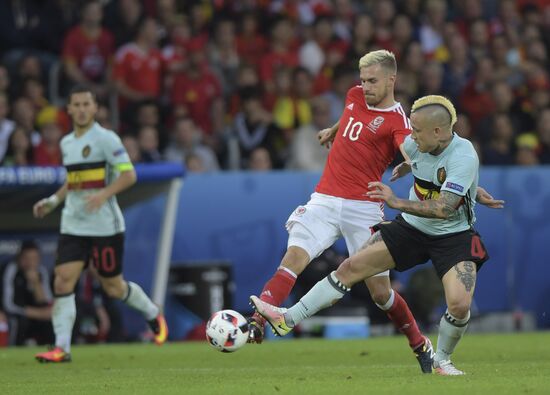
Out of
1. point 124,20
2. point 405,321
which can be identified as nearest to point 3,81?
point 124,20

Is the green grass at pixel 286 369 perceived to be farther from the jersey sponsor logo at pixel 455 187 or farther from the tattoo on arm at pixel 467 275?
the jersey sponsor logo at pixel 455 187

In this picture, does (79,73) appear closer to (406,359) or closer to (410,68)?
(410,68)

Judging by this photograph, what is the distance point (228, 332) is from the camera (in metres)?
8.75

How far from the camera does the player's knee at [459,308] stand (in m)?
8.59

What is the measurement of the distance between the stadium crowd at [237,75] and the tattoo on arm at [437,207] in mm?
7773

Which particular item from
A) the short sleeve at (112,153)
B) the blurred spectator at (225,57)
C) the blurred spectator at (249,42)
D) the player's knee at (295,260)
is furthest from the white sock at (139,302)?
the blurred spectator at (249,42)

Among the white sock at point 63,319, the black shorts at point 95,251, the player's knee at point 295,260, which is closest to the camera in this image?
the player's knee at point 295,260

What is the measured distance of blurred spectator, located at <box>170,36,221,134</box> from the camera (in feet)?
58.2

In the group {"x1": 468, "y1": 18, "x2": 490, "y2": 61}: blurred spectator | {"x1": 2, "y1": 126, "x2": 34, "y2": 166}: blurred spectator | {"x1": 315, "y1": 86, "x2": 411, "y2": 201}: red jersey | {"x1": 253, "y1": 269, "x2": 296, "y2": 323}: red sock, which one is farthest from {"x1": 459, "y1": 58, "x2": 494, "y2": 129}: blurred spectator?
{"x1": 253, "y1": 269, "x2": 296, "y2": 323}: red sock

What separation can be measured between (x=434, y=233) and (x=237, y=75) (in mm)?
9932

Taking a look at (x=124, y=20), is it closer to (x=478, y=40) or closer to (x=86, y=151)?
(x=478, y=40)

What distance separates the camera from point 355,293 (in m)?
16.5

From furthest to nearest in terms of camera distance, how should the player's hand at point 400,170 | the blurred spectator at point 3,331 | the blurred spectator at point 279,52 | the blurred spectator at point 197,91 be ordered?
1. the blurred spectator at point 279,52
2. the blurred spectator at point 197,91
3. the blurred spectator at point 3,331
4. the player's hand at point 400,170

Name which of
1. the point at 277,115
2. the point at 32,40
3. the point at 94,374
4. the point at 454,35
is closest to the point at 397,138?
the point at 94,374
